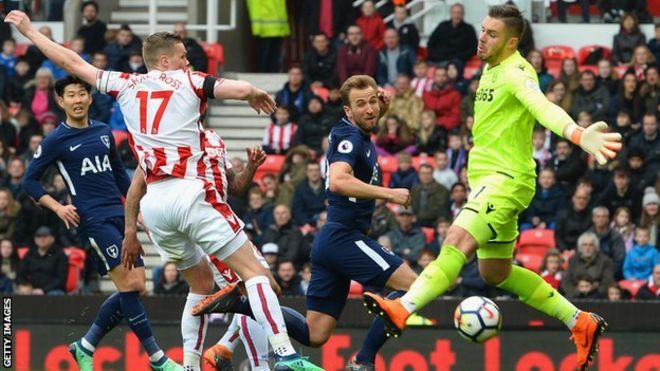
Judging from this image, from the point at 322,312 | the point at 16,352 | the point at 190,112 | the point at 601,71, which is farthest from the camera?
the point at 601,71

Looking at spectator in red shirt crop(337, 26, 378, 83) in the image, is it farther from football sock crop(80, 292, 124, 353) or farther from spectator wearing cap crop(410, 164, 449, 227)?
football sock crop(80, 292, 124, 353)

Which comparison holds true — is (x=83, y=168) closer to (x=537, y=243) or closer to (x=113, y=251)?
(x=113, y=251)

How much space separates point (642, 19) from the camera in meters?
21.3

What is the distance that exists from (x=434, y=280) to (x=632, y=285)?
6.85 metres

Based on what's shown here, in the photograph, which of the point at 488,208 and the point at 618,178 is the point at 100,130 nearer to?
the point at 488,208

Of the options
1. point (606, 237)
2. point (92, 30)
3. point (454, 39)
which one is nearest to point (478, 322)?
point (606, 237)

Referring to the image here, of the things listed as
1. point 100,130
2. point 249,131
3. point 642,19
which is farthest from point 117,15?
point 100,130

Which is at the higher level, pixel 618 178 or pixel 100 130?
pixel 100 130

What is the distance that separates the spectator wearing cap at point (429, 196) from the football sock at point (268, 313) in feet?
25.8

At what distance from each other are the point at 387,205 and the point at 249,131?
3.57 metres

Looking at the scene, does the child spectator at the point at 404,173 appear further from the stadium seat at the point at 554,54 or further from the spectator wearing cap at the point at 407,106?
the stadium seat at the point at 554,54

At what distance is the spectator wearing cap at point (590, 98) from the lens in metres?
19.0

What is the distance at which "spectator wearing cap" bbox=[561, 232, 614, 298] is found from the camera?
16.7 meters

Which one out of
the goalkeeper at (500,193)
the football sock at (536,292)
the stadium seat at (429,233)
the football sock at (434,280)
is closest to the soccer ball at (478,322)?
the goalkeeper at (500,193)
